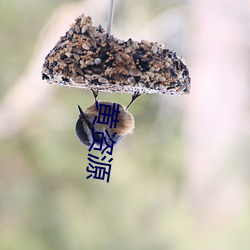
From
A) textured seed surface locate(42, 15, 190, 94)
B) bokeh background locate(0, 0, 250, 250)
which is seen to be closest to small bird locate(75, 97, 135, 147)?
textured seed surface locate(42, 15, 190, 94)

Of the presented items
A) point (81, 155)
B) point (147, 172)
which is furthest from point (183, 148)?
point (81, 155)

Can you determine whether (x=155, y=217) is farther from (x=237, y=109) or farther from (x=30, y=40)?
(x=30, y=40)

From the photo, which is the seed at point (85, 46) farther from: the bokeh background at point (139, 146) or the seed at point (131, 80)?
the bokeh background at point (139, 146)

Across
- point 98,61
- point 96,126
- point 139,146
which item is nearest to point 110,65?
point 98,61

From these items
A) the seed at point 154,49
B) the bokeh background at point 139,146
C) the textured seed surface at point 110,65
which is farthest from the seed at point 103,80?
the bokeh background at point 139,146

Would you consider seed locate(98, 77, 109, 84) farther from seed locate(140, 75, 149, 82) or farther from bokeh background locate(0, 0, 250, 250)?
bokeh background locate(0, 0, 250, 250)

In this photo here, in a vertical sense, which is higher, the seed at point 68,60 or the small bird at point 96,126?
the seed at point 68,60
